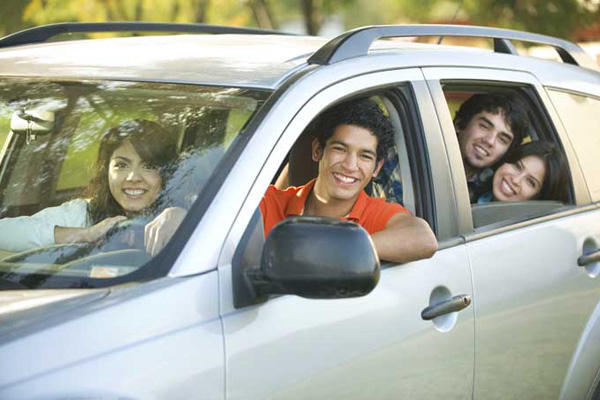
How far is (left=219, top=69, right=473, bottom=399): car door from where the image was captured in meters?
2.86

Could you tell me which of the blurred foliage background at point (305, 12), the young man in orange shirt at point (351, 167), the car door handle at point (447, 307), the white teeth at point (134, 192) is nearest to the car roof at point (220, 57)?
the young man in orange shirt at point (351, 167)

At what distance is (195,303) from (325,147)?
1209 millimetres

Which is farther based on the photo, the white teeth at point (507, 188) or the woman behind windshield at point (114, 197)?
the white teeth at point (507, 188)

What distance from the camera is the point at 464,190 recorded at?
377 centimetres

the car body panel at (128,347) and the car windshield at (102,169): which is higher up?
the car windshield at (102,169)

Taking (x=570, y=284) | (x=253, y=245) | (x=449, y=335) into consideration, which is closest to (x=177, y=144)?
(x=253, y=245)

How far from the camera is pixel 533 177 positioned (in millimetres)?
4582

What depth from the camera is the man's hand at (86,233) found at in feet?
10.3

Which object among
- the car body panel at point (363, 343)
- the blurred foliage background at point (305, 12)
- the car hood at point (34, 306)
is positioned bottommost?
the car body panel at point (363, 343)

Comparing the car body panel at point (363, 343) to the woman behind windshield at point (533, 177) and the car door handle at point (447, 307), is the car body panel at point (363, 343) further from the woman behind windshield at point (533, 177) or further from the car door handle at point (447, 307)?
the woman behind windshield at point (533, 177)

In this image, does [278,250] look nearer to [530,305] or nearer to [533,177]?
[530,305]

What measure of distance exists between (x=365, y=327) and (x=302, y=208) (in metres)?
0.87

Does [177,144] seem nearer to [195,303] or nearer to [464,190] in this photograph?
[195,303]

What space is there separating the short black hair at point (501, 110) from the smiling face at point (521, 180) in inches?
5.7
